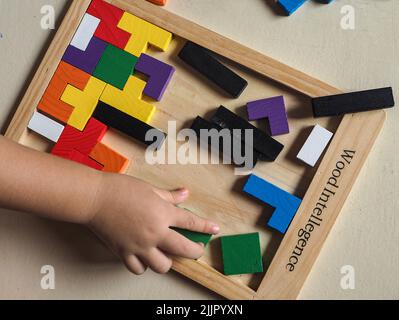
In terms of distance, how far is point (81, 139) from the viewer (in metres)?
0.77

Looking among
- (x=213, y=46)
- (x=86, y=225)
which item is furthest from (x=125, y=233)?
(x=213, y=46)

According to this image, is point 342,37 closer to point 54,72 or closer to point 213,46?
point 213,46

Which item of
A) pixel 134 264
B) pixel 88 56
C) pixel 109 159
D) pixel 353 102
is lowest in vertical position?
pixel 134 264

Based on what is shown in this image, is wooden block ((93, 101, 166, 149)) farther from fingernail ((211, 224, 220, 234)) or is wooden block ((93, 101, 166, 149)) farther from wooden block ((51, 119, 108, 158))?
fingernail ((211, 224, 220, 234))

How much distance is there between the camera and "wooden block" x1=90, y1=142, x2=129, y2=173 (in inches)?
29.9

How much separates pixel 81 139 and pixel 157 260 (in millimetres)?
203

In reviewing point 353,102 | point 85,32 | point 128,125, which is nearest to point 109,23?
point 85,32

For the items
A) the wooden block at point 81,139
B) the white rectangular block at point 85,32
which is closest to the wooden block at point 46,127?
the wooden block at point 81,139

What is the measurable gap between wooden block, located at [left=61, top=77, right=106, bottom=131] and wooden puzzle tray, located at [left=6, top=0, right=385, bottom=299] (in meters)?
0.04

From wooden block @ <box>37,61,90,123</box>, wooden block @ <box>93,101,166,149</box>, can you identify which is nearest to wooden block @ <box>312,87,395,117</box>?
wooden block @ <box>93,101,166,149</box>

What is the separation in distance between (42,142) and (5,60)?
15 cm

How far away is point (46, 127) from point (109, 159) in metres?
0.11

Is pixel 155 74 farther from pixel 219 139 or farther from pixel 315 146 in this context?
pixel 315 146

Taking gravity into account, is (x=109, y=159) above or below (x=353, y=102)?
below
